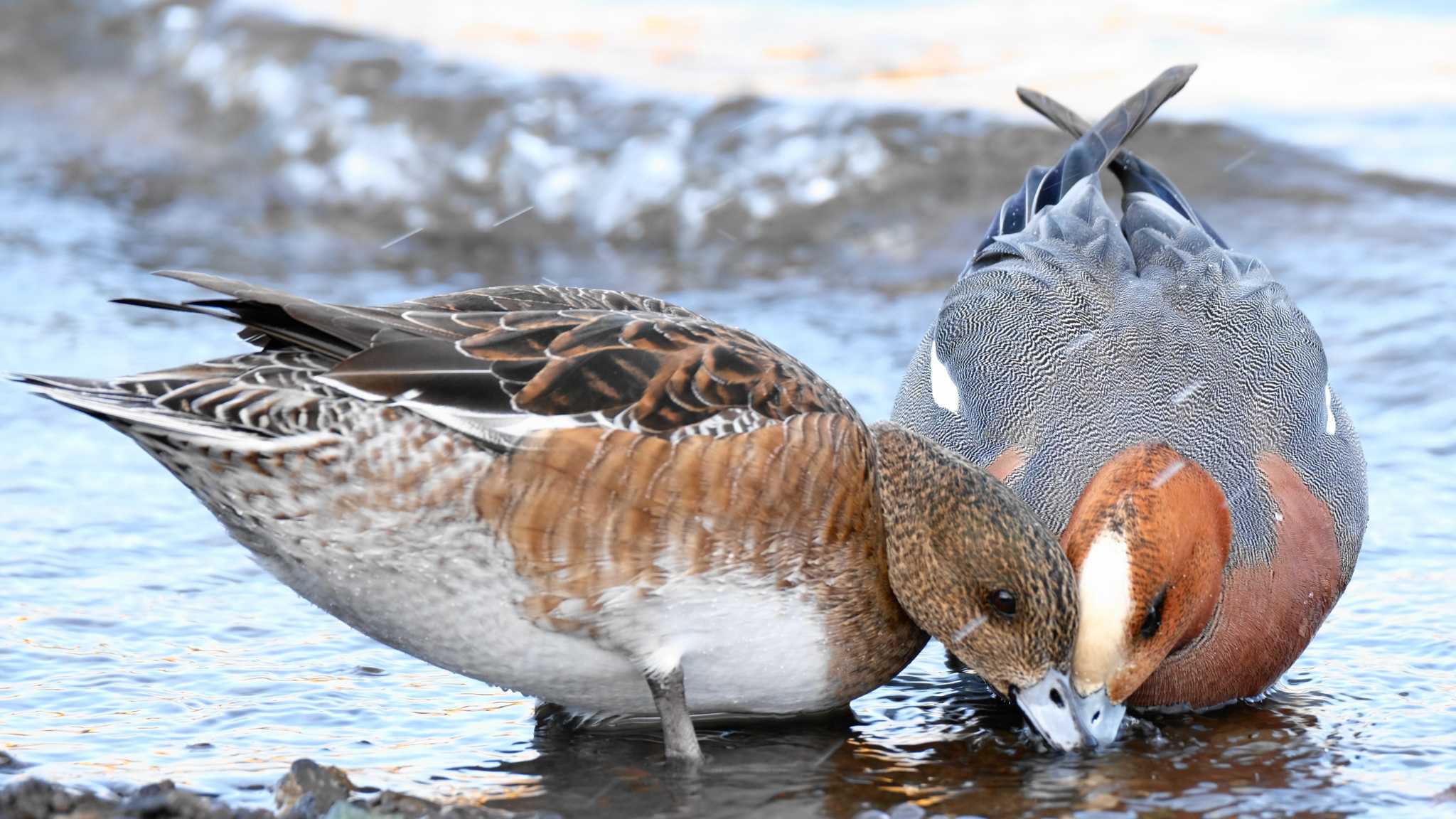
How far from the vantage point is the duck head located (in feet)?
12.0

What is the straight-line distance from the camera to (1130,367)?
14.5 feet

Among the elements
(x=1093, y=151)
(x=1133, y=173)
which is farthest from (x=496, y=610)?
(x=1133, y=173)

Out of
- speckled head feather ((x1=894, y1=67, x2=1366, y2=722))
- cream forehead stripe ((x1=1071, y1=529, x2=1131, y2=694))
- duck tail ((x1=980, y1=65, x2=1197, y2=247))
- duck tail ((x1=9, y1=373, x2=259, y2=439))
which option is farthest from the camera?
→ duck tail ((x1=980, y1=65, x2=1197, y2=247))

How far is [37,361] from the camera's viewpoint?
659 centimetres

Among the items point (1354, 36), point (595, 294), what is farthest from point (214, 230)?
point (1354, 36)

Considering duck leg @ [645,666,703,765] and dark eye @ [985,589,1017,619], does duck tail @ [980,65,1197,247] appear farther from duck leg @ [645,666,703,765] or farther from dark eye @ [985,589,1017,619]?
duck leg @ [645,666,703,765]

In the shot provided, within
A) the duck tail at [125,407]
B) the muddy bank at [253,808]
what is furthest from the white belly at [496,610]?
the muddy bank at [253,808]

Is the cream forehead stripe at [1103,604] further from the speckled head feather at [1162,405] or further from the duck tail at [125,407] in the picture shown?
the duck tail at [125,407]

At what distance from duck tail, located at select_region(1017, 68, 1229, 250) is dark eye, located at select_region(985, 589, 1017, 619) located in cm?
207

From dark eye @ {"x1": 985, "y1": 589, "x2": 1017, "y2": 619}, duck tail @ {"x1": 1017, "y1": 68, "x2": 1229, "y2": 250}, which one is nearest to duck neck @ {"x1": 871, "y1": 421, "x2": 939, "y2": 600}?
dark eye @ {"x1": 985, "y1": 589, "x2": 1017, "y2": 619}

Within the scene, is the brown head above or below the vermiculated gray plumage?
below

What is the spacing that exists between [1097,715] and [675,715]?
908 millimetres

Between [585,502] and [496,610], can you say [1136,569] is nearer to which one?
[585,502]

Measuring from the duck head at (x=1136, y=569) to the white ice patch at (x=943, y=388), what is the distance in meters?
0.94
